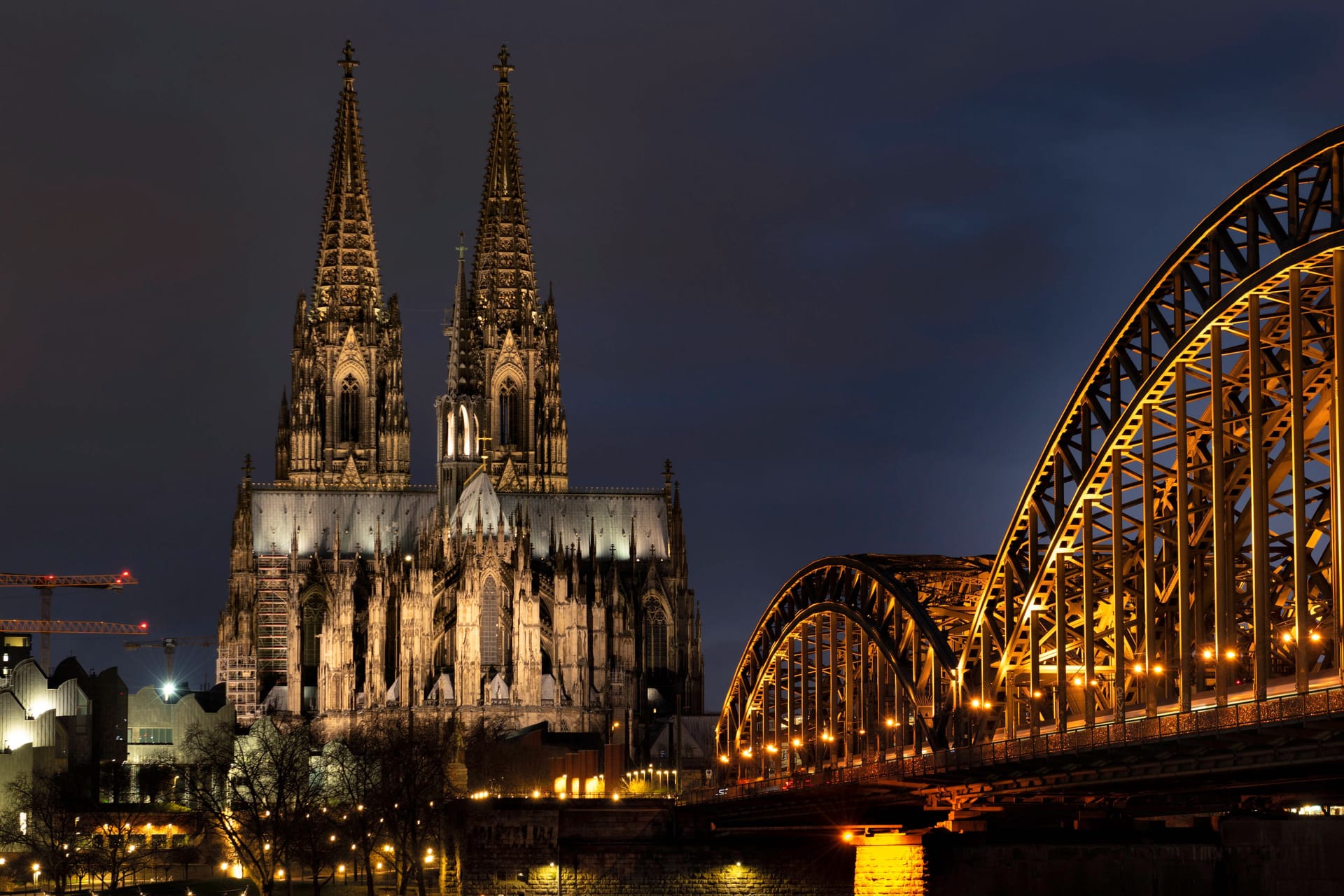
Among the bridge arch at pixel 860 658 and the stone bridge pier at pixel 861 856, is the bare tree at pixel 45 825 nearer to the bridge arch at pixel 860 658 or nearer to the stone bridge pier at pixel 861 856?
the stone bridge pier at pixel 861 856

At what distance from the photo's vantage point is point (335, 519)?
631 ft

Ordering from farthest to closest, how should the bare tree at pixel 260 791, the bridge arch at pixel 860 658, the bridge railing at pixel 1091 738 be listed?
the bare tree at pixel 260 791 → the bridge arch at pixel 860 658 → the bridge railing at pixel 1091 738

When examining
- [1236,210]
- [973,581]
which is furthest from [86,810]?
[1236,210]

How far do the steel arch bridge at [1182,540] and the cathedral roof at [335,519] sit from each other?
10810 cm

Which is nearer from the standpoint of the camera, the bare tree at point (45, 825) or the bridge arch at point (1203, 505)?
the bridge arch at point (1203, 505)

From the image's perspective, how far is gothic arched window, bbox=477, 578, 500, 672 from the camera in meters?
168

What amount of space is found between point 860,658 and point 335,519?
9757 centimetres

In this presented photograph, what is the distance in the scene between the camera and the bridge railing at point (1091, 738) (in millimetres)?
49375

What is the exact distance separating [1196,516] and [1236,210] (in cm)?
1169

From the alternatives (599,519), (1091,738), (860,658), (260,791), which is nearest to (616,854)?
(860,658)

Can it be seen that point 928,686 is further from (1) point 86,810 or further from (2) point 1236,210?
(1) point 86,810

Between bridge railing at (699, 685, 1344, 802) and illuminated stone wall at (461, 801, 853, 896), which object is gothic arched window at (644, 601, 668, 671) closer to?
illuminated stone wall at (461, 801, 853, 896)

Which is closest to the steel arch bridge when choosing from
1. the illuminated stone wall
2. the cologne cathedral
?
the illuminated stone wall

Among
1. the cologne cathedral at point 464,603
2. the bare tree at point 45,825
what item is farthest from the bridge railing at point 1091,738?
the cologne cathedral at point 464,603
